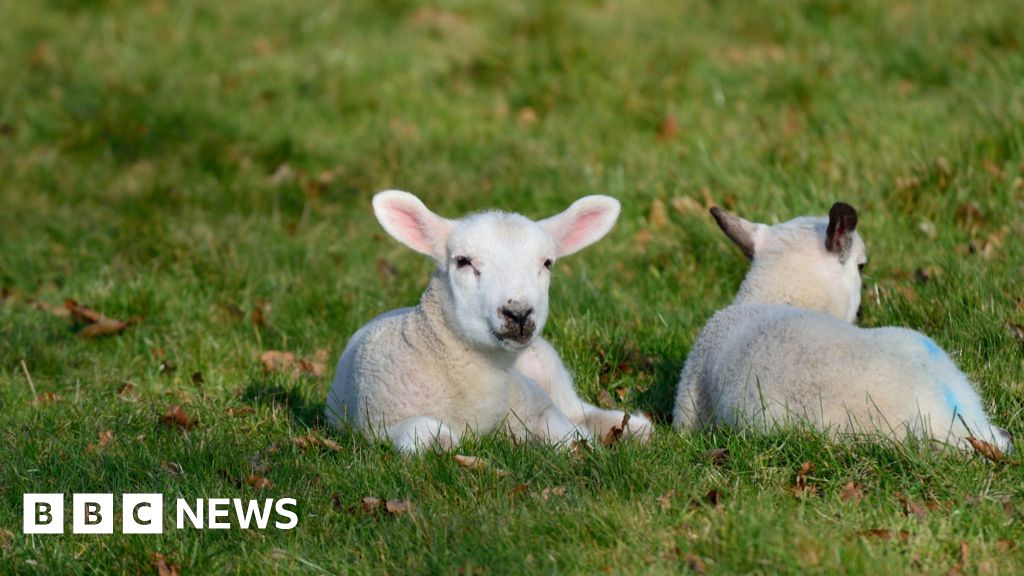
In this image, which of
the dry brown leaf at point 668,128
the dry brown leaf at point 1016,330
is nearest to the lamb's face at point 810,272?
the dry brown leaf at point 1016,330

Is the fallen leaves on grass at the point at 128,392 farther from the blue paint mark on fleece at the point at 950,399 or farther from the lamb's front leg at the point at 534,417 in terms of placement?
the blue paint mark on fleece at the point at 950,399

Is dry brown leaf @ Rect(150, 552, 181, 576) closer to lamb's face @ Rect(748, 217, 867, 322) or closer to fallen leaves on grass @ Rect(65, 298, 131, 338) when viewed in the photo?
lamb's face @ Rect(748, 217, 867, 322)

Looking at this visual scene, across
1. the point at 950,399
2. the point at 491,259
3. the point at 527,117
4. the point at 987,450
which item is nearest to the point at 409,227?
the point at 491,259

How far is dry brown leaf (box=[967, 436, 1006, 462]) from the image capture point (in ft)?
16.5

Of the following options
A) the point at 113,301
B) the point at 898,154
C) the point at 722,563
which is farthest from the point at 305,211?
the point at 722,563

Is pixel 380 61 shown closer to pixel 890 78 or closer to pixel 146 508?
pixel 890 78

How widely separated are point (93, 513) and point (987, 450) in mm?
3349

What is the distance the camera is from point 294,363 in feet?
24.7

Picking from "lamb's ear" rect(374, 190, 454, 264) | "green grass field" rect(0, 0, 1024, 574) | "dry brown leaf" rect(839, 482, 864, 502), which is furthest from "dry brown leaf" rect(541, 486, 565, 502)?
"lamb's ear" rect(374, 190, 454, 264)

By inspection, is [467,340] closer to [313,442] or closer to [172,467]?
[313,442]

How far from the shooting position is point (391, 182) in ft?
34.2

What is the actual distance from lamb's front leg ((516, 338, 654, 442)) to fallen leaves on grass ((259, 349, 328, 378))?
1.42 m

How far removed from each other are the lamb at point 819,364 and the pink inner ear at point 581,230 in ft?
2.25

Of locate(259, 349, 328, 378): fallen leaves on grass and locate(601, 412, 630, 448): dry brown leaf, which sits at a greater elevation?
locate(601, 412, 630, 448): dry brown leaf
